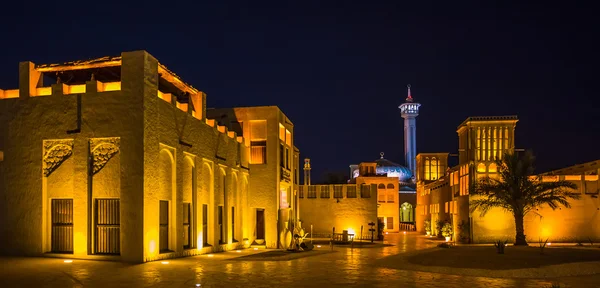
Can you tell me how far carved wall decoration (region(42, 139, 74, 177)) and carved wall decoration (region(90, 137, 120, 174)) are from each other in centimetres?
100

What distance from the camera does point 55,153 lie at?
21656mm

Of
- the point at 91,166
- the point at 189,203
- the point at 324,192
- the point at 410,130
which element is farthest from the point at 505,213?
the point at 410,130

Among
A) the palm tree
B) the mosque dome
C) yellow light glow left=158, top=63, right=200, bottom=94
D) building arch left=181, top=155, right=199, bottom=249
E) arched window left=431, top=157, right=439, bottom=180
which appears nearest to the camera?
yellow light glow left=158, top=63, right=200, bottom=94

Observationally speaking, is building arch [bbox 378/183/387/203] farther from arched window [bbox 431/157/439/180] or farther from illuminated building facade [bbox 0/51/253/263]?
illuminated building facade [bbox 0/51/253/263]

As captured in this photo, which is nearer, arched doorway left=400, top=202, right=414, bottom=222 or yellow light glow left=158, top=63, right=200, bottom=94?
yellow light glow left=158, top=63, right=200, bottom=94

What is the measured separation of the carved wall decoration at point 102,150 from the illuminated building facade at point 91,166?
0.04 metres

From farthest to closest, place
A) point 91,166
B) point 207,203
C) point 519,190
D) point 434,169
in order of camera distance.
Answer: point 434,169 < point 519,190 < point 207,203 < point 91,166

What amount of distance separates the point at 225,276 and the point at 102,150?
24.9 feet

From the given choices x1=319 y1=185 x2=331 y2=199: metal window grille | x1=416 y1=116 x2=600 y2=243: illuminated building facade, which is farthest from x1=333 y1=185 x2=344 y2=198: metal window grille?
x1=416 y1=116 x2=600 y2=243: illuminated building facade

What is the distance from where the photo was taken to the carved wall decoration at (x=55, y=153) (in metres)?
21.5

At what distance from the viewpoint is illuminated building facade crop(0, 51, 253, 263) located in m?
20.7

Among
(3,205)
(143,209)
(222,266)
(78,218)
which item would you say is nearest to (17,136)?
(3,205)

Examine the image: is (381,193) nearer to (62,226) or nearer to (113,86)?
(113,86)

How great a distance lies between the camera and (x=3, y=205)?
71.8ft
